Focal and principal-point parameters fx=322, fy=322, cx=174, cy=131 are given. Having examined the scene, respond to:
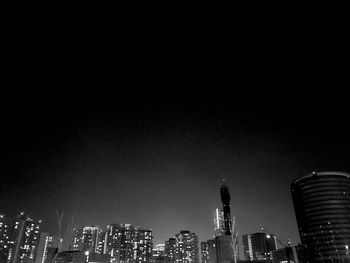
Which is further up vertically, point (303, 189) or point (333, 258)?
point (303, 189)

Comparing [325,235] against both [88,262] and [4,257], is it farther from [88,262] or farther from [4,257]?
[4,257]

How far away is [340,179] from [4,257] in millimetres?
210801

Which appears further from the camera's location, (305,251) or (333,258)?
(305,251)

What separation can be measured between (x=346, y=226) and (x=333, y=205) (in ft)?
41.1

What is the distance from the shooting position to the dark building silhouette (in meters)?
175

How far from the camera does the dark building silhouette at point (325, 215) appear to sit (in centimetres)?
17488

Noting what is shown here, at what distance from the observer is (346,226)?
584ft

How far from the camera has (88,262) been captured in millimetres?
190500

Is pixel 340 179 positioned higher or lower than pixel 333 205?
higher

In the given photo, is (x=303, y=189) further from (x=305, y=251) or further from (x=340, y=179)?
(x=305, y=251)

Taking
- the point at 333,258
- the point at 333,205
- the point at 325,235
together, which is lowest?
the point at 333,258

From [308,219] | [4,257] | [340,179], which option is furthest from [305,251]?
[4,257]

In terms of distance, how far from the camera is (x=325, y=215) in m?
182

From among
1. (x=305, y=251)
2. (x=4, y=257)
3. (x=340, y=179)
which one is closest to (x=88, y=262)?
(x=4, y=257)
